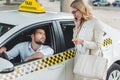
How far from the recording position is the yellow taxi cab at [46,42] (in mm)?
3461

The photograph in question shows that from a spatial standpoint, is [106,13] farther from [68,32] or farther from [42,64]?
[42,64]

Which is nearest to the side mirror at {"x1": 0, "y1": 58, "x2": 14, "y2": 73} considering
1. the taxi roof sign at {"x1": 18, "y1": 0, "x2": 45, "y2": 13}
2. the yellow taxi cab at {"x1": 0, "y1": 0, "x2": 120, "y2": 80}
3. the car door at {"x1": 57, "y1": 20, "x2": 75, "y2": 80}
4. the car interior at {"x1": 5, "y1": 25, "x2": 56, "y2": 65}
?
the yellow taxi cab at {"x1": 0, "y1": 0, "x2": 120, "y2": 80}

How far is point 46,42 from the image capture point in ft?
12.9

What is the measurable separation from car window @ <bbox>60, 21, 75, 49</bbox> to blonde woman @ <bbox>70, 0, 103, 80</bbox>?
262 millimetres

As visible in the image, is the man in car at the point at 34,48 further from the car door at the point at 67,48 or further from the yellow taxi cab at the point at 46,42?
the car door at the point at 67,48

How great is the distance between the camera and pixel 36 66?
11.7 ft

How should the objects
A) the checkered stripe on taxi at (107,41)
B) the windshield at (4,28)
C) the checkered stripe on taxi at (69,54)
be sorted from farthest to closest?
the checkered stripe on taxi at (107,41), the checkered stripe on taxi at (69,54), the windshield at (4,28)

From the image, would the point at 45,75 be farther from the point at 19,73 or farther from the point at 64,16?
the point at 64,16

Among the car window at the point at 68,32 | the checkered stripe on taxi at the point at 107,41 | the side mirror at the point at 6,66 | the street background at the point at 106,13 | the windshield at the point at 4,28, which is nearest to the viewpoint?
the side mirror at the point at 6,66

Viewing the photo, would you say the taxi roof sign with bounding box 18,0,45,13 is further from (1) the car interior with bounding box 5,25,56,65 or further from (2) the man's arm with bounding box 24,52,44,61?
(2) the man's arm with bounding box 24,52,44,61

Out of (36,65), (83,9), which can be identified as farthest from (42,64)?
(83,9)

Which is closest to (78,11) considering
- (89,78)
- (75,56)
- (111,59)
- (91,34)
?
(91,34)

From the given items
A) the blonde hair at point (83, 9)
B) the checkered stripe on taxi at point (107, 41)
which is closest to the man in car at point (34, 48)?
the blonde hair at point (83, 9)

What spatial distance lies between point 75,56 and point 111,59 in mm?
783
